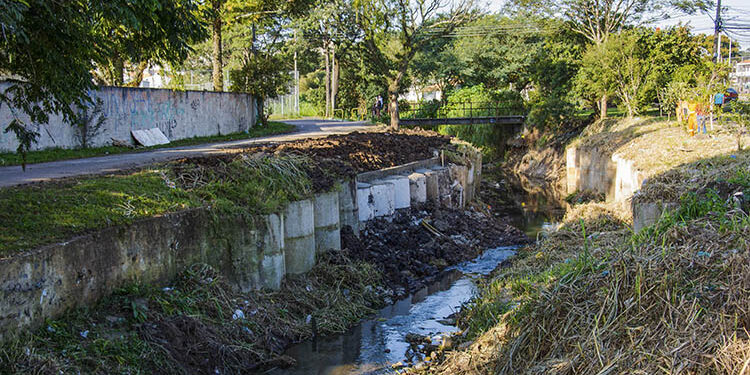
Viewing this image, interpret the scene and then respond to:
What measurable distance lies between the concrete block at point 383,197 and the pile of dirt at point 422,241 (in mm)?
252

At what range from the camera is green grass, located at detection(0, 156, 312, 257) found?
784 cm

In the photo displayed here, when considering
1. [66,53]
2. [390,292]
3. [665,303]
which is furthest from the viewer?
[390,292]

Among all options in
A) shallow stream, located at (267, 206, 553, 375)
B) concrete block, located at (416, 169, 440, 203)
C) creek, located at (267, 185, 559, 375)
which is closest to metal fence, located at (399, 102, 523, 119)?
concrete block, located at (416, 169, 440, 203)

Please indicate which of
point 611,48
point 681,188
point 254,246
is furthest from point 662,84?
point 254,246

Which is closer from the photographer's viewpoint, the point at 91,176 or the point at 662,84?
the point at 91,176

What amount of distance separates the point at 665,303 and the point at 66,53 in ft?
24.6

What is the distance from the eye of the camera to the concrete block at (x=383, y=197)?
50.6 feet

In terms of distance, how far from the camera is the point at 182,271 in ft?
31.3

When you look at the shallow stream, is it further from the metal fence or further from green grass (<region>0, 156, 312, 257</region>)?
the metal fence

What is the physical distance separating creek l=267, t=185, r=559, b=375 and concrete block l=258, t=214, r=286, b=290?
134 cm

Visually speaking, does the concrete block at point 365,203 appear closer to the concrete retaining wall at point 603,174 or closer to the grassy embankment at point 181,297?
the grassy embankment at point 181,297

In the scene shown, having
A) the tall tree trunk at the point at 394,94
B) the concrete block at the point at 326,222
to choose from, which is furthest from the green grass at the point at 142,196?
the tall tree trunk at the point at 394,94

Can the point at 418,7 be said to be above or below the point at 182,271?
above

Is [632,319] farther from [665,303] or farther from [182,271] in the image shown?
[182,271]
